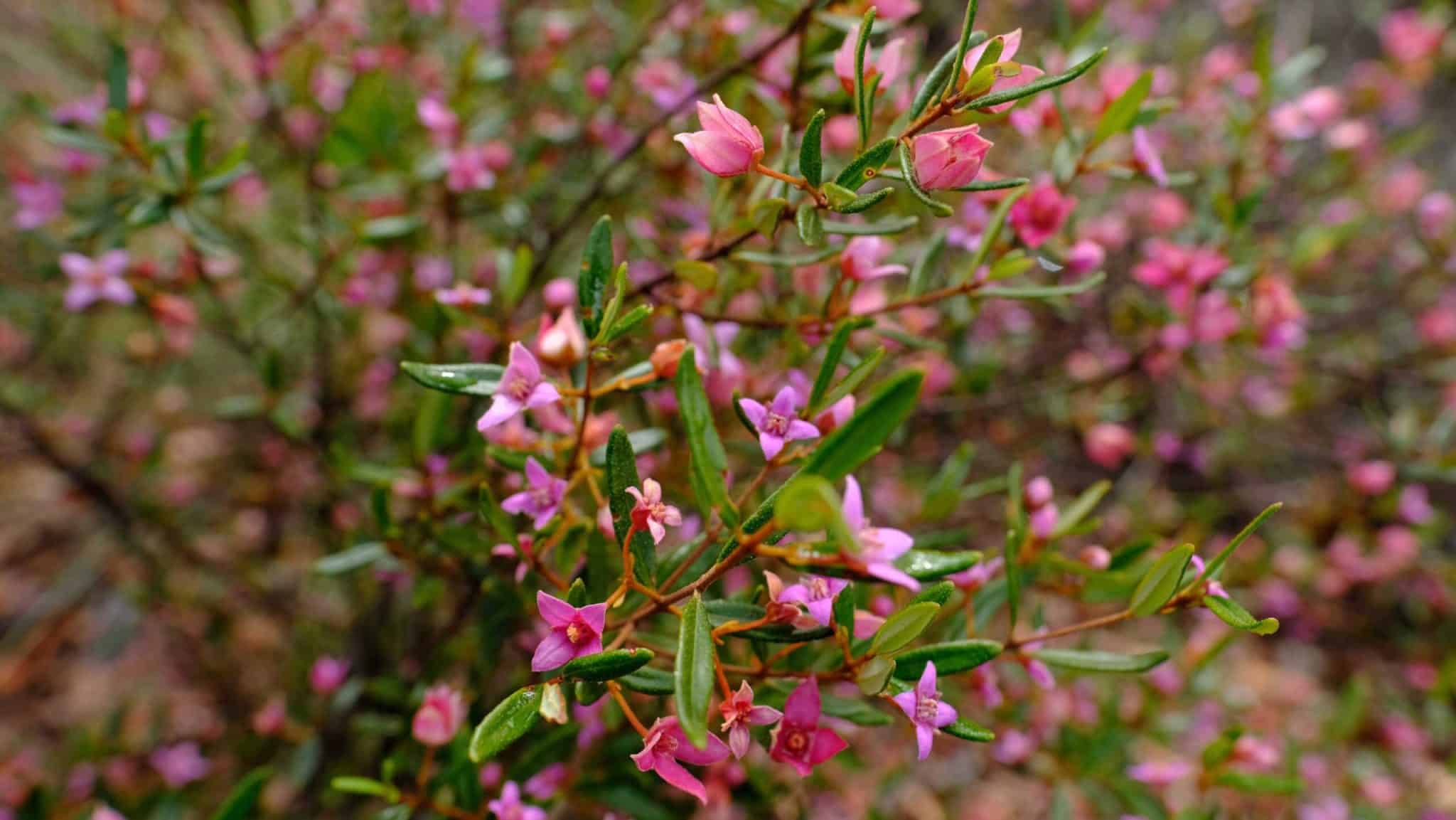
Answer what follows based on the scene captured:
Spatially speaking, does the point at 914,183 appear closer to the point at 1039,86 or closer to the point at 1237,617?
the point at 1039,86

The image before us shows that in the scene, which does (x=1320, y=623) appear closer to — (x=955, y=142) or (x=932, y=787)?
(x=932, y=787)

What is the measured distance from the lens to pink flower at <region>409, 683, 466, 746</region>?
2.62 feet

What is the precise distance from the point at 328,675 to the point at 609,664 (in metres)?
0.89

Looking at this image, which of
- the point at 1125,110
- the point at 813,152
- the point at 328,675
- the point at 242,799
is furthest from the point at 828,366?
the point at 328,675

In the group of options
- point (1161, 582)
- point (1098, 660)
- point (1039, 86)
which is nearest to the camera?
point (1039, 86)

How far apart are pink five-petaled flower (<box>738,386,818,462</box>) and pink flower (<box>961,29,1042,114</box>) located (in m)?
0.26

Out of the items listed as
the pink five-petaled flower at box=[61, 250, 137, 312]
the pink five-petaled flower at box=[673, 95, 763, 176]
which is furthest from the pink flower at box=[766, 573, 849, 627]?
the pink five-petaled flower at box=[61, 250, 137, 312]

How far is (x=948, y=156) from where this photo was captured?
58 centimetres

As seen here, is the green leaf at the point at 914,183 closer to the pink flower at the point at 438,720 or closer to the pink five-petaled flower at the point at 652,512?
the pink five-petaled flower at the point at 652,512

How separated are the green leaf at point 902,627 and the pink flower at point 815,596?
4 cm

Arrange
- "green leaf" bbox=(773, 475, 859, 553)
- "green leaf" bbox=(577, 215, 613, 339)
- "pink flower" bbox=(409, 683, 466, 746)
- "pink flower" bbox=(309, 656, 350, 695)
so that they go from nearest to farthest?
1. "green leaf" bbox=(773, 475, 859, 553)
2. "green leaf" bbox=(577, 215, 613, 339)
3. "pink flower" bbox=(409, 683, 466, 746)
4. "pink flower" bbox=(309, 656, 350, 695)

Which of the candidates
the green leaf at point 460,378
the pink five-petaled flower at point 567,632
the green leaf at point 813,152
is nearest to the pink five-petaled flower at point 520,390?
the green leaf at point 460,378

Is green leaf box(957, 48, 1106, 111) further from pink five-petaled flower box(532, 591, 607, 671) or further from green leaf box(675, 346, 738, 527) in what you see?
pink five-petaled flower box(532, 591, 607, 671)

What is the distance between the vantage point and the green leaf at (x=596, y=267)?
0.68 metres
